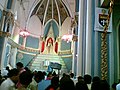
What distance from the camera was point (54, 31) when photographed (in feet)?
80.0

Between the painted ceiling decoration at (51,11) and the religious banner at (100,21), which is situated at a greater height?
the painted ceiling decoration at (51,11)

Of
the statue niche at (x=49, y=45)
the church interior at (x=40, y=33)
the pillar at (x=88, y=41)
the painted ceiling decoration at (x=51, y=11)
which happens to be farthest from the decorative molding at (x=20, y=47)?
the pillar at (x=88, y=41)

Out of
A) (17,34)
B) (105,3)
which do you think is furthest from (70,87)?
(17,34)

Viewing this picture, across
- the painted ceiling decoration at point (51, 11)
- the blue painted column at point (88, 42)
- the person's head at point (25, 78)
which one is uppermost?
the painted ceiling decoration at point (51, 11)

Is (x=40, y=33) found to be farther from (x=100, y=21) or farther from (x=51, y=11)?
(x=100, y=21)

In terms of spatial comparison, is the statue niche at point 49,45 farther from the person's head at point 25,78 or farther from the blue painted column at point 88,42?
the person's head at point 25,78

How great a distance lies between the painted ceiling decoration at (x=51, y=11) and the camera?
23384 millimetres

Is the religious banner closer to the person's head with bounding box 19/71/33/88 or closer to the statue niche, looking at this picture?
the person's head with bounding box 19/71/33/88

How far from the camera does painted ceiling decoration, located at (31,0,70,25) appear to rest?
23384mm

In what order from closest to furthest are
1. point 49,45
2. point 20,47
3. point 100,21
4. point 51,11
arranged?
point 100,21
point 20,47
point 49,45
point 51,11

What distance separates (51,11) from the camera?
2408 cm

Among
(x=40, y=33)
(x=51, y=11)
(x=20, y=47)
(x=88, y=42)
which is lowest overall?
(x=88, y=42)

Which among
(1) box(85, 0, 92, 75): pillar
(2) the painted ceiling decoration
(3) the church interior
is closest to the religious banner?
(1) box(85, 0, 92, 75): pillar

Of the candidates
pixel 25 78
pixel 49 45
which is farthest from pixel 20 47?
pixel 25 78
